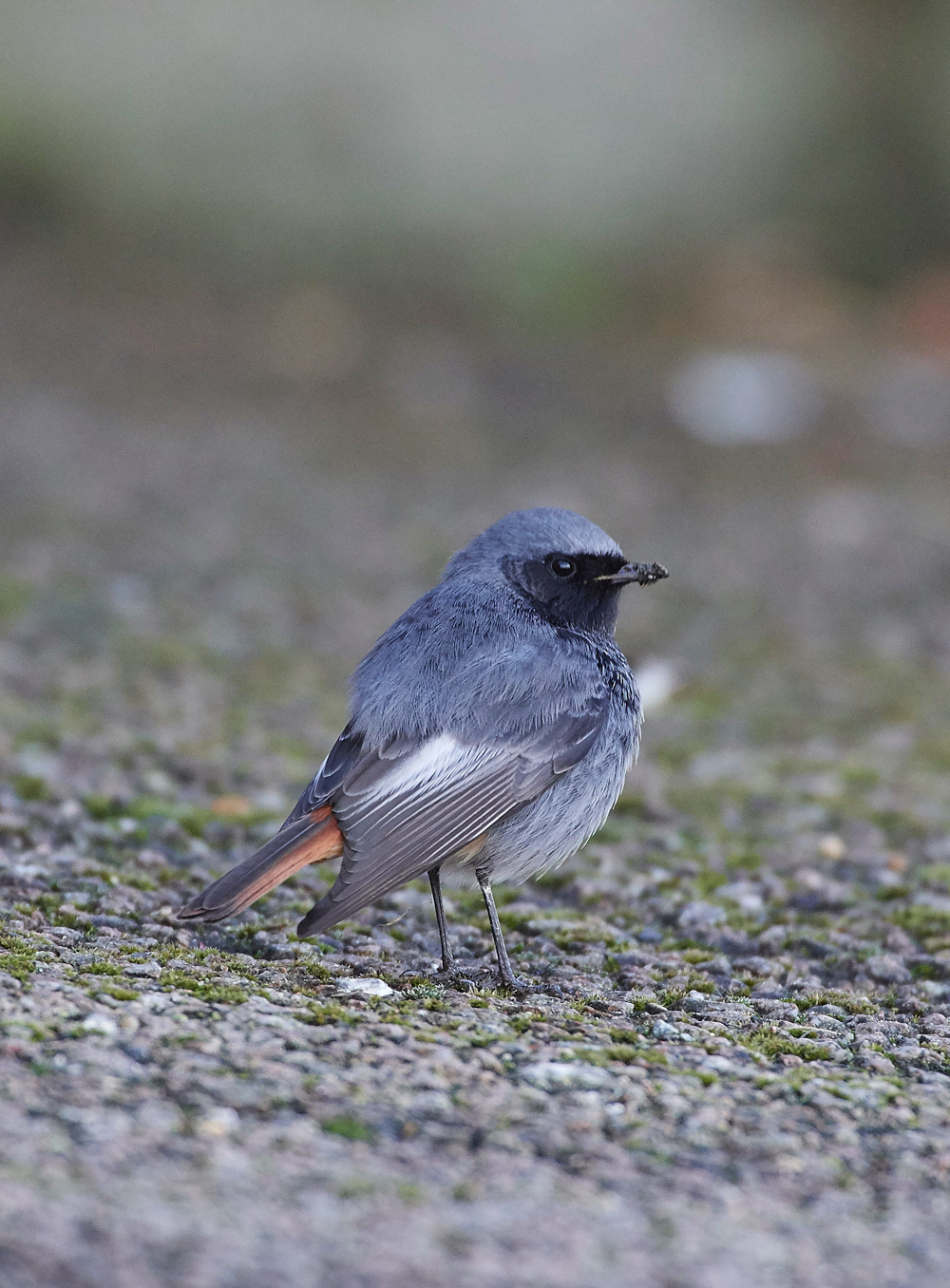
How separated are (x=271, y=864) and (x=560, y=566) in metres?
1.50

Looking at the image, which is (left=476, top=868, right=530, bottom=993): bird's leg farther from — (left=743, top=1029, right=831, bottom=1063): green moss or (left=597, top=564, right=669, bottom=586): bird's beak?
(left=597, top=564, right=669, bottom=586): bird's beak

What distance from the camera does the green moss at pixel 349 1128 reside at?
315cm

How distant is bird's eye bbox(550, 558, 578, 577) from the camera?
4.91 m

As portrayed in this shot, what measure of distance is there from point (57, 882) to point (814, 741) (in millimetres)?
4271

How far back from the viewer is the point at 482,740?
4.43 metres

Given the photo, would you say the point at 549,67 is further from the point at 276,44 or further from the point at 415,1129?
the point at 415,1129

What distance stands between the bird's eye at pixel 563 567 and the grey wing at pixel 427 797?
0.57 meters

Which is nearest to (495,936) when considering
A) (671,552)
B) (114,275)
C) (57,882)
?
(57,882)

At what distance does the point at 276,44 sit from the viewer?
1888cm

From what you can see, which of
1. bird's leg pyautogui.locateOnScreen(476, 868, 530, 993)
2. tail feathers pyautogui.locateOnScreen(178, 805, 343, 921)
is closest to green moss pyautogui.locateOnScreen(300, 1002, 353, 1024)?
tail feathers pyautogui.locateOnScreen(178, 805, 343, 921)

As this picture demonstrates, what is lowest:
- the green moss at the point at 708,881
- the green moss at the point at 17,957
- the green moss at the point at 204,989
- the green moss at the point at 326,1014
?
the green moss at the point at 17,957

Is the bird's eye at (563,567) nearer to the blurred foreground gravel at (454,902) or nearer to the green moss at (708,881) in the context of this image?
the blurred foreground gravel at (454,902)

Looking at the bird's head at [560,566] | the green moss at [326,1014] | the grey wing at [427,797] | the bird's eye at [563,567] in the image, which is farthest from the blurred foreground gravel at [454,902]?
the bird's eye at [563,567]

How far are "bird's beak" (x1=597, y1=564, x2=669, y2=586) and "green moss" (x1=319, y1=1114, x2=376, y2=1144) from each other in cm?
223
